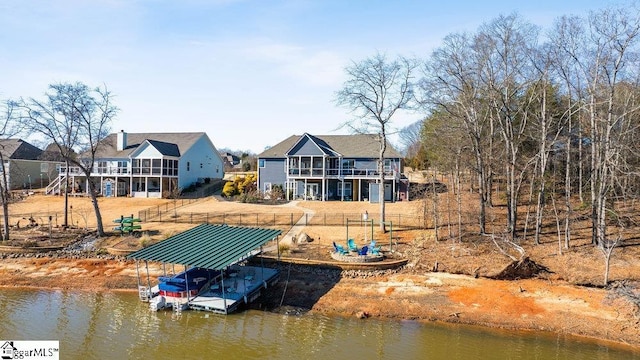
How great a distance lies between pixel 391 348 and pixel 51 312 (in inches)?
560

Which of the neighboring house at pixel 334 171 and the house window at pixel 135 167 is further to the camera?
the house window at pixel 135 167

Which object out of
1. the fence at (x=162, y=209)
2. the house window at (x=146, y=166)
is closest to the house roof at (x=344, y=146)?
the fence at (x=162, y=209)

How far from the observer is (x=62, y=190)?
48438mm

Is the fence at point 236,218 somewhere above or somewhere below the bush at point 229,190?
below

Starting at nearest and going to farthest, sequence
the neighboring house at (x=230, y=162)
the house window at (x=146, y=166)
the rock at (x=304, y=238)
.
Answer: the rock at (x=304, y=238) < the house window at (x=146, y=166) < the neighboring house at (x=230, y=162)

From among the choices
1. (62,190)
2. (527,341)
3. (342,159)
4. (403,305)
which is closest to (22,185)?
(62,190)

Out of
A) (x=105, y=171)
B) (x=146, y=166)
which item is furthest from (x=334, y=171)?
(x=105, y=171)

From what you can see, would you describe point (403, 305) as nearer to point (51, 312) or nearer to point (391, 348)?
point (391, 348)

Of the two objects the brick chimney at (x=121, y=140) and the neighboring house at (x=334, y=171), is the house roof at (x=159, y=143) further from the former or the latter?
the neighboring house at (x=334, y=171)

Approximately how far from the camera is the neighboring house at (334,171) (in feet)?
136

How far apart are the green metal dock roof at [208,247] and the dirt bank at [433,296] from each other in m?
2.66

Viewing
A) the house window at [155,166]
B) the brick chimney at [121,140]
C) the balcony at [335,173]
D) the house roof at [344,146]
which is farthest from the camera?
the brick chimney at [121,140]

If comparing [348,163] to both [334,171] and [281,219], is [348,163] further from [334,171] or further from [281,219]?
[281,219]

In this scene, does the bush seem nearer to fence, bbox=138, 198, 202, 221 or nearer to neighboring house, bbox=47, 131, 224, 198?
fence, bbox=138, 198, 202, 221
